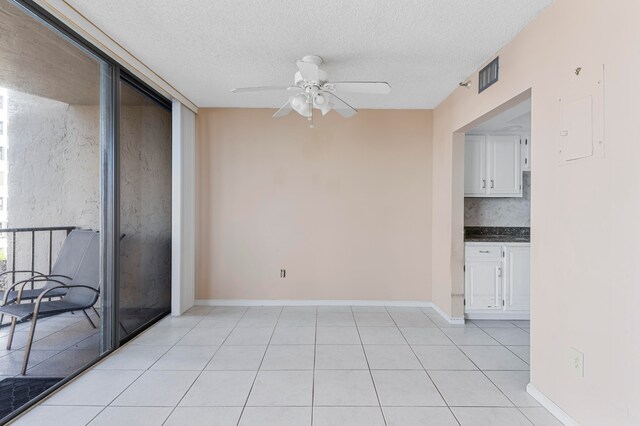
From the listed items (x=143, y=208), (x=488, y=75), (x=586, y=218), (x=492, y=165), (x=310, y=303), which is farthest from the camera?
(x=310, y=303)

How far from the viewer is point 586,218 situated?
1.71 meters

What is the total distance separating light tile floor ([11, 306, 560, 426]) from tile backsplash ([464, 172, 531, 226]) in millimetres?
1292

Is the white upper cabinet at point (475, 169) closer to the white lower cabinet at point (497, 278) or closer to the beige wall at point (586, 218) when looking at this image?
the white lower cabinet at point (497, 278)

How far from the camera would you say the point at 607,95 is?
1.58 m

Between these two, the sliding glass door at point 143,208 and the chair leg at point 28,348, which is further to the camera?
the sliding glass door at point 143,208

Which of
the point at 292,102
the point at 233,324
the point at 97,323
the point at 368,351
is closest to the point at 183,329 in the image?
the point at 233,324

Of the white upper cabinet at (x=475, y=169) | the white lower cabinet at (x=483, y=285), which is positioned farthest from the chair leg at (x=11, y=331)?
the white upper cabinet at (x=475, y=169)

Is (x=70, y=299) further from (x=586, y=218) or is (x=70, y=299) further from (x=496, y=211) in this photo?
(x=496, y=211)

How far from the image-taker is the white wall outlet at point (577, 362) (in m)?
→ 1.73

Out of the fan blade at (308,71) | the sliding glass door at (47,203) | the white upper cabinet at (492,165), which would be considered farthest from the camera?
the white upper cabinet at (492,165)

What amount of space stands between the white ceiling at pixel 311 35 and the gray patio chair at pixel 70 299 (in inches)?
64.8

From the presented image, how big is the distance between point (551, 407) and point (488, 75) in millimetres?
2491

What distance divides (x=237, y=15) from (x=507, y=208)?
3910 mm

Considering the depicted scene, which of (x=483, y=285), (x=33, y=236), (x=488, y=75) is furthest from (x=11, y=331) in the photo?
(x=483, y=285)
